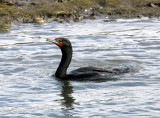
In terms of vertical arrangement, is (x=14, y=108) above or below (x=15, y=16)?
below

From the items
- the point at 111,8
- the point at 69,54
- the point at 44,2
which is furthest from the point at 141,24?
Result: the point at 69,54

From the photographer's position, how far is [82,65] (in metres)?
14.1

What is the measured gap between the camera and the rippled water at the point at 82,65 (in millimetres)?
9398

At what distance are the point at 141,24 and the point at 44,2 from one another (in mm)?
5635

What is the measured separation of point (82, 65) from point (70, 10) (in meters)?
9.16

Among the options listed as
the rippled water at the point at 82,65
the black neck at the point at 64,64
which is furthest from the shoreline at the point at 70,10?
the black neck at the point at 64,64

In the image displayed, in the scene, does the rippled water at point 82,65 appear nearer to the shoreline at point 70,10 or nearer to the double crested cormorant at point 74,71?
the double crested cormorant at point 74,71

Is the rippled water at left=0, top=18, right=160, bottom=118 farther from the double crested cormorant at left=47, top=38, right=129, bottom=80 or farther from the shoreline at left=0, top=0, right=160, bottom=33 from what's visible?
the shoreline at left=0, top=0, right=160, bottom=33

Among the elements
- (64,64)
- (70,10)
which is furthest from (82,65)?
(70,10)

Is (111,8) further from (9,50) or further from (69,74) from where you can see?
(69,74)

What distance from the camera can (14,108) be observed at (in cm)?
946

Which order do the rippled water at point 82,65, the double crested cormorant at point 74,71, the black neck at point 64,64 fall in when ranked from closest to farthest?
the rippled water at point 82,65 < the double crested cormorant at point 74,71 < the black neck at point 64,64

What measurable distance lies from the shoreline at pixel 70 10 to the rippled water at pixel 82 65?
37.5 inches

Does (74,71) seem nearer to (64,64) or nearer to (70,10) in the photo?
(64,64)
